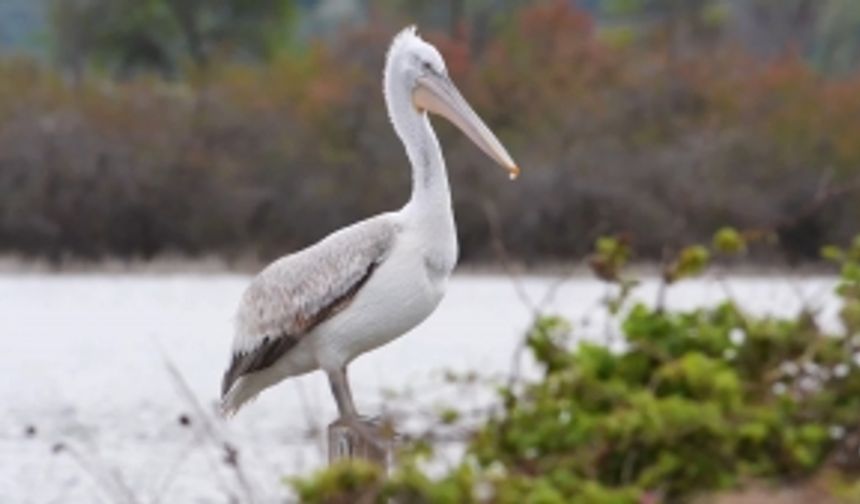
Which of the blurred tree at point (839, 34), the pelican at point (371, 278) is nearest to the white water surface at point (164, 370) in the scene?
the pelican at point (371, 278)

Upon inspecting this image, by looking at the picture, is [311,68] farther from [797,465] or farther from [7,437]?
[797,465]

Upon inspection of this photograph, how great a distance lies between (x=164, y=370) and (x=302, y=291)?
12.8 m

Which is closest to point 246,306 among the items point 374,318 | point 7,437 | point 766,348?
point 374,318

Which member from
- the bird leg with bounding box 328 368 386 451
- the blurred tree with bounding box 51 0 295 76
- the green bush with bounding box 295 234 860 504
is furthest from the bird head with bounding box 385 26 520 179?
the blurred tree with bounding box 51 0 295 76

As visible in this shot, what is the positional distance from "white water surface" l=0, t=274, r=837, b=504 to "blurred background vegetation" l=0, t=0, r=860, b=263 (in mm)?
875

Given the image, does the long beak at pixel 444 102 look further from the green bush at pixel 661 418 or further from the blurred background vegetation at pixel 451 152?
the blurred background vegetation at pixel 451 152

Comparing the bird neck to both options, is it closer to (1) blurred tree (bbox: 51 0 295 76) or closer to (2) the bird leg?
(2) the bird leg

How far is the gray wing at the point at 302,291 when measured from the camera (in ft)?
24.0

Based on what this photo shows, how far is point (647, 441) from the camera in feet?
14.8

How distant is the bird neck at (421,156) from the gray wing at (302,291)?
0.13 meters

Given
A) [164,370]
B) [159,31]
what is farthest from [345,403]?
[159,31]

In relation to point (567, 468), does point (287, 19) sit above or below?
above

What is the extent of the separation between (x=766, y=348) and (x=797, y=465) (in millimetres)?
256

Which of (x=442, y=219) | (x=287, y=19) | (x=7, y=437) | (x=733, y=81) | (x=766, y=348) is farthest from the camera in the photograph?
(x=287, y=19)
